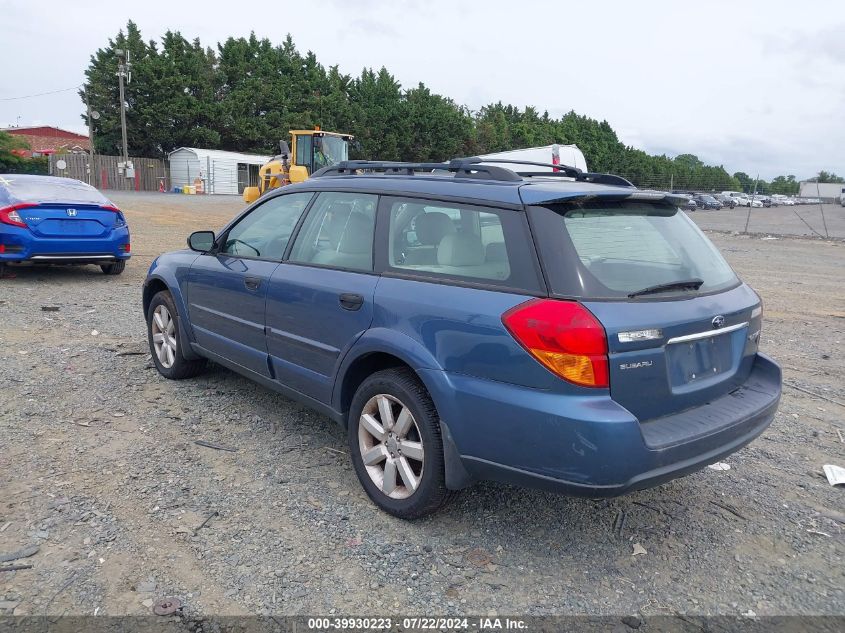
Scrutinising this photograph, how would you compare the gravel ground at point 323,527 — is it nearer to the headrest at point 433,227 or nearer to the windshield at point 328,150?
the headrest at point 433,227

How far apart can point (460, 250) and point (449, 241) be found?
9cm

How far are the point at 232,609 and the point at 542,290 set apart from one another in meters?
1.79

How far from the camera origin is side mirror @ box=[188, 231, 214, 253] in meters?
5.01

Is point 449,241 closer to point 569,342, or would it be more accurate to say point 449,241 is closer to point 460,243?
point 460,243

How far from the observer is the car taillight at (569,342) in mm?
2730

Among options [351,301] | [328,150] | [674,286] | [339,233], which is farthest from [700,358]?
[328,150]

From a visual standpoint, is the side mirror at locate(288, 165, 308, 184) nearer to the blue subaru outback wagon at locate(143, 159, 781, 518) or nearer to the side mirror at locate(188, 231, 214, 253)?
the side mirror at locate(188, 231, 214, 253)

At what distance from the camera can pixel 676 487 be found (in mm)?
3916

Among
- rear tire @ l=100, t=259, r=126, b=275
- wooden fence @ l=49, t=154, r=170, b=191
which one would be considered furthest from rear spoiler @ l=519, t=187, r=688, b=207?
wooden fence @ l=49, t=154, r=170, b=191

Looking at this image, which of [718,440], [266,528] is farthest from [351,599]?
[718,440]

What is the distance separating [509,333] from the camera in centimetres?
285

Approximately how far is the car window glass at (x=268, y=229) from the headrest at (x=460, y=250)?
1.29 m

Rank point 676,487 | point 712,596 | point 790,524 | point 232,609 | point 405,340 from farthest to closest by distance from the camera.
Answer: point 676,487 → point 790,524 → point 405,340 → point 712,596 → point 232,609

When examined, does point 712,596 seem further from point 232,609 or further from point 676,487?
point 232,609
